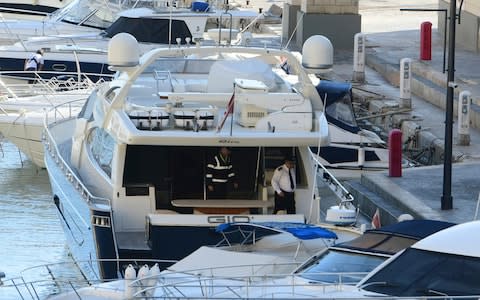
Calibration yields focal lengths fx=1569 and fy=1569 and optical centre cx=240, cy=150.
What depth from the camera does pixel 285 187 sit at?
15.9m

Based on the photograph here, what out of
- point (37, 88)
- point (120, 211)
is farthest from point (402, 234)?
point (37, 88)

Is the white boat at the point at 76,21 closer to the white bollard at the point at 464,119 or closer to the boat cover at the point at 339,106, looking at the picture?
the boat cover at the point at 339,106

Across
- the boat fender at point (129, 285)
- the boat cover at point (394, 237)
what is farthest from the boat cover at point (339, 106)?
the boat fender at point (129, 285)

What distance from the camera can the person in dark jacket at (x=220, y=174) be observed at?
1622 centimetres

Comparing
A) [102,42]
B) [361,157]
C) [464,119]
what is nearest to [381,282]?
[361,157]

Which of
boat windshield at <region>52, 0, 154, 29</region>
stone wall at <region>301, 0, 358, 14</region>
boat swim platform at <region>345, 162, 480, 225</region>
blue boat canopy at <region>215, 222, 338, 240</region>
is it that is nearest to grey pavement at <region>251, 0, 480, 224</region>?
boat swim platform at <region>345, 162, 480, 225</region>

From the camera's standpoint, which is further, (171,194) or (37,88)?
(37,88)

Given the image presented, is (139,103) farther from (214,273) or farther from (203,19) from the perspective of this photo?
(203,19)

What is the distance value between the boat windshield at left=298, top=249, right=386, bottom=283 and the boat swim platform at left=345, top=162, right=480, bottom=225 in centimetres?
497

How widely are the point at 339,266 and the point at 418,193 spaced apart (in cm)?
694

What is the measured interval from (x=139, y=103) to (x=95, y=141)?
132 cm

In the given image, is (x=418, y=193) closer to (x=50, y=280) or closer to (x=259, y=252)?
(x=259, y=252)

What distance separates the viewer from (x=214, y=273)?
42.3 ft

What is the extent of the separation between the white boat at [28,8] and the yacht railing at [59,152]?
11516 millimetres
